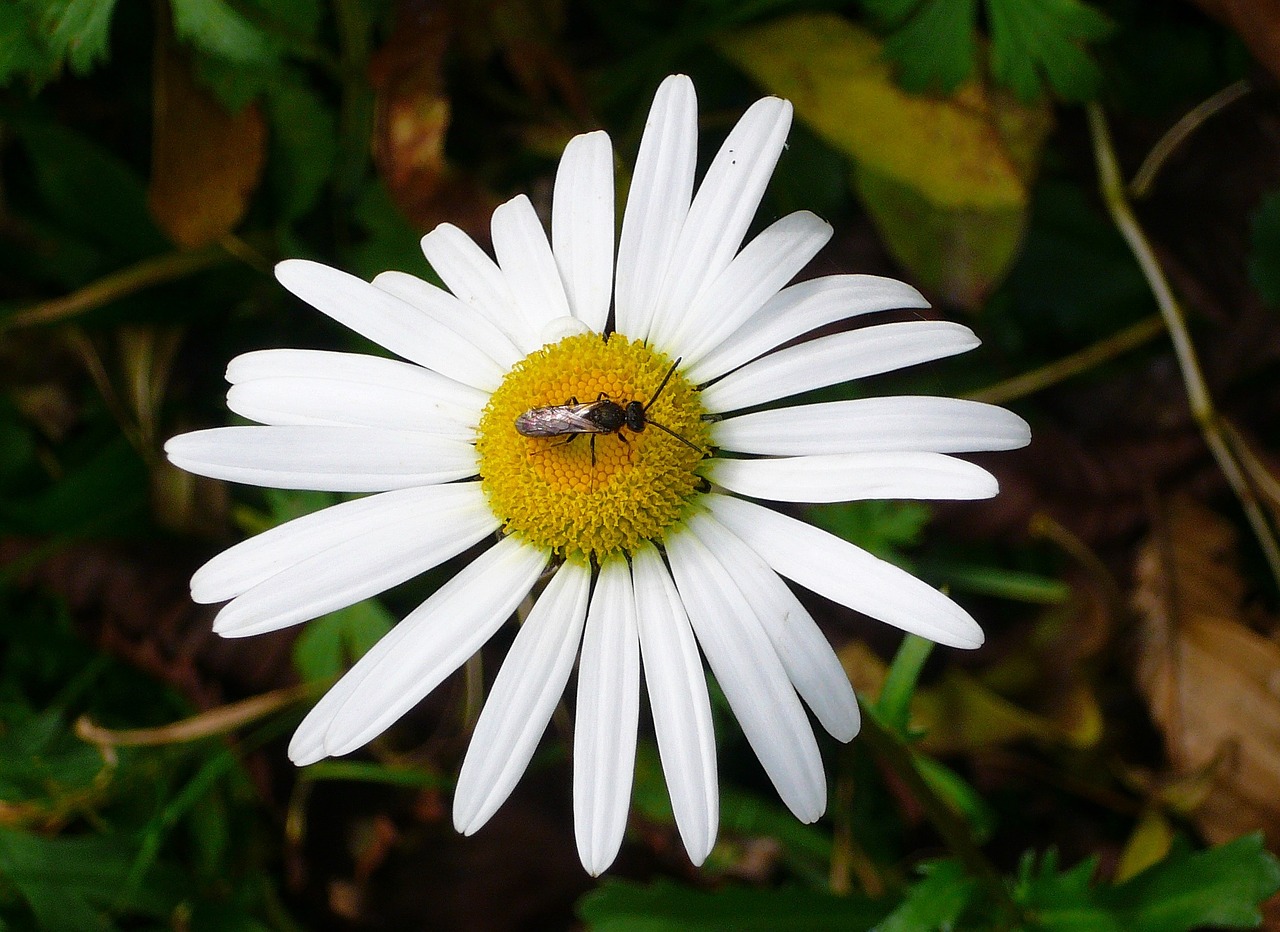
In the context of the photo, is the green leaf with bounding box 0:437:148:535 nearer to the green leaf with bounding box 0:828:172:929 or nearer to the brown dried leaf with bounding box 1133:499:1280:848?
the green leaf with bounding box 0:828:172:929

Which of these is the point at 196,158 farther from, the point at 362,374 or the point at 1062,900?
the point at 1062,900

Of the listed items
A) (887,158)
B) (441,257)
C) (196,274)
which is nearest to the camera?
(441,257)

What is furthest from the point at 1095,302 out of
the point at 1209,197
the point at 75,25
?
the point at 75,25

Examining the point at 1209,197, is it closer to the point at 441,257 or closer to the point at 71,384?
the point at 441,257

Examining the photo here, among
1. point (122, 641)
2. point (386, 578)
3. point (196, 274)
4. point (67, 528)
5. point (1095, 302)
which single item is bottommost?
point (386, 578)

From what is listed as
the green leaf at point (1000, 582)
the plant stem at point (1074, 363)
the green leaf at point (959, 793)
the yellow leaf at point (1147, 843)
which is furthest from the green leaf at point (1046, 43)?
the yellow leaf at point (1147, 843)

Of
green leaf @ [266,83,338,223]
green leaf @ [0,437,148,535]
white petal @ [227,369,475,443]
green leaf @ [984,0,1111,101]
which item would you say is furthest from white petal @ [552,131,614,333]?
green leaf @ [0,437,148,535]
